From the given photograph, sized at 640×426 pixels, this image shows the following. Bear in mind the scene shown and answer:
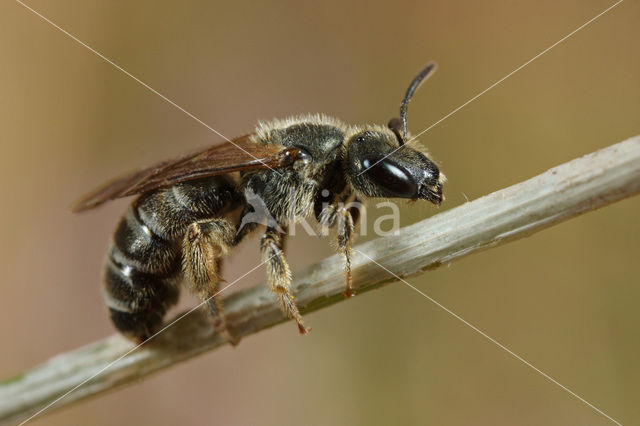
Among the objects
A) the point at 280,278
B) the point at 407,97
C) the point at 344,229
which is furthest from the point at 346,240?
the point at 407,97

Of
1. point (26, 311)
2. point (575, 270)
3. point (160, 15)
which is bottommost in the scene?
point (575, 270)

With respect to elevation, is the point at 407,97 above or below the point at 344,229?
above

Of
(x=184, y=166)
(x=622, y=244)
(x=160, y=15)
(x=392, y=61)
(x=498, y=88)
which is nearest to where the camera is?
(x=184, y=166)

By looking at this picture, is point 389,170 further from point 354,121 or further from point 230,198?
point 354,121

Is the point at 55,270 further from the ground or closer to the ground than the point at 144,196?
further from the ground

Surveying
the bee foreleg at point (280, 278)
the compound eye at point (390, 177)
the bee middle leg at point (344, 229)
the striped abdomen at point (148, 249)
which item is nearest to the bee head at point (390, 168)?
the compound eye at point (390, 177)

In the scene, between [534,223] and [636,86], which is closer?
[534,223]

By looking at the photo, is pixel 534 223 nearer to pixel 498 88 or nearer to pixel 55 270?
pixel 498 88

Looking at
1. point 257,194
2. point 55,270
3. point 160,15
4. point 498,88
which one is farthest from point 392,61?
point 55,270
